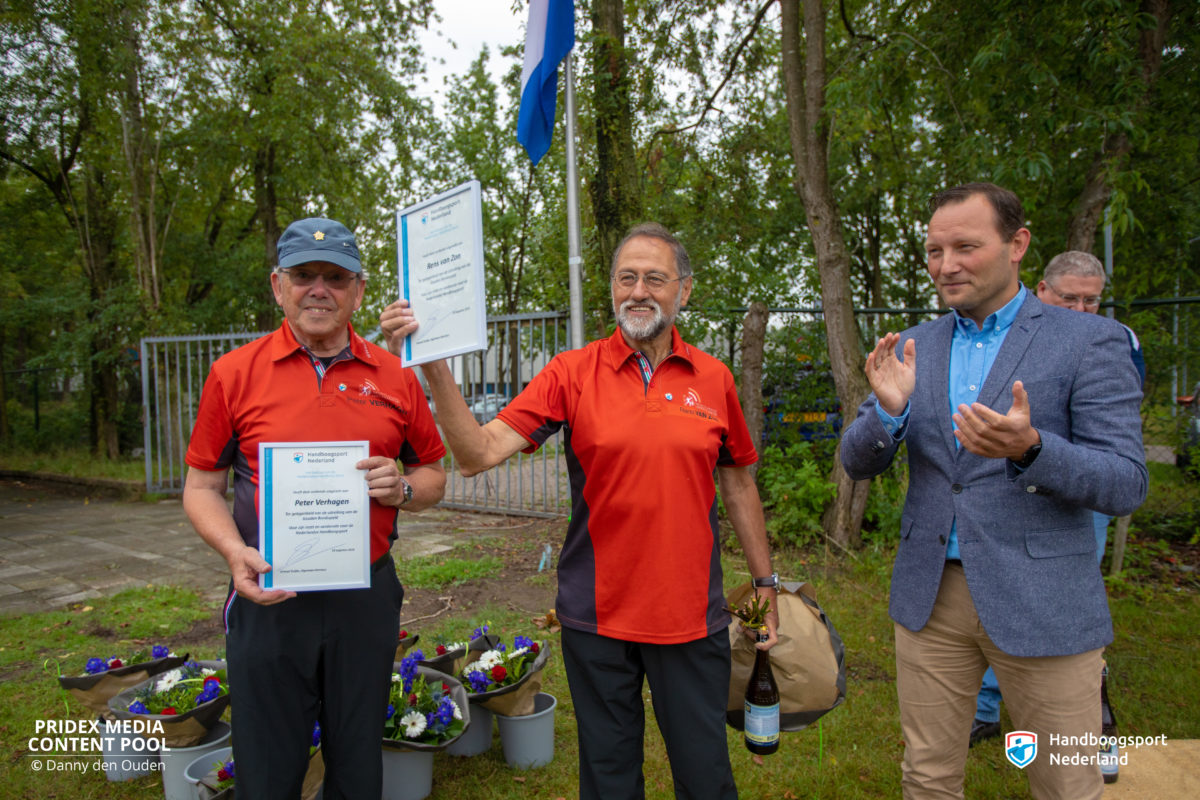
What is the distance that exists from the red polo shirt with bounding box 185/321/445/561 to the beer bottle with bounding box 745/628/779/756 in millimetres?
1278

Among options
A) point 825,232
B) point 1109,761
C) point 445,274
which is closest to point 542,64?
point 825,232

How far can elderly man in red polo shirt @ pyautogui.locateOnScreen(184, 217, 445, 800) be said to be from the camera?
2201 millimetres

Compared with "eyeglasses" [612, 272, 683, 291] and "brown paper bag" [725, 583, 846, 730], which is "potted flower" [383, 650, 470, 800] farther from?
"eyeglasses" [612, 272, 683, 291]

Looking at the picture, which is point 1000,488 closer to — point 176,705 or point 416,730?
point 416,730

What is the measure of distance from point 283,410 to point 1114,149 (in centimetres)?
603

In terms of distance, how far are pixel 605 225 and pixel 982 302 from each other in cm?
550

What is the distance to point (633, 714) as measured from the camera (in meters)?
2.29

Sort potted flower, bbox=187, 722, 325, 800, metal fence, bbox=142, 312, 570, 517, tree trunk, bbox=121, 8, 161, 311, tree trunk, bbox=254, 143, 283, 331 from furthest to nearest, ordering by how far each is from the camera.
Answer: tree trunk, bbox=254, 143, 283, 331 → tree trunk, bbox=121, 8, 161, 311 → metal fence, bbox=142, 312, 570, 517 → potted flower, bbox=187, 722, 325, 800

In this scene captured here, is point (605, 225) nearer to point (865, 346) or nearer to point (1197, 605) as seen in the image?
point (865, 346)

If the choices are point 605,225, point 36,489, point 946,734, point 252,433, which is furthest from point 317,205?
point 946,734

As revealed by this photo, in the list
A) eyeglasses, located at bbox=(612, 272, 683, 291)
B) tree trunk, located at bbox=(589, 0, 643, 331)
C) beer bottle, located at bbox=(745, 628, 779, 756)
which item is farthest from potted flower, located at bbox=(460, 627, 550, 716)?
tree trunk, located at bbox=(589, 0, 643, 331)

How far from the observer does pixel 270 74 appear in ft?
41.3

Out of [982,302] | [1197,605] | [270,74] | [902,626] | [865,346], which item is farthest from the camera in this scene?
[270,74]

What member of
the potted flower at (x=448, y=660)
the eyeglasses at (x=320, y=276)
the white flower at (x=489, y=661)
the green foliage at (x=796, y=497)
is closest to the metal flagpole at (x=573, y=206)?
the green foliage at (x=796, y=497)
